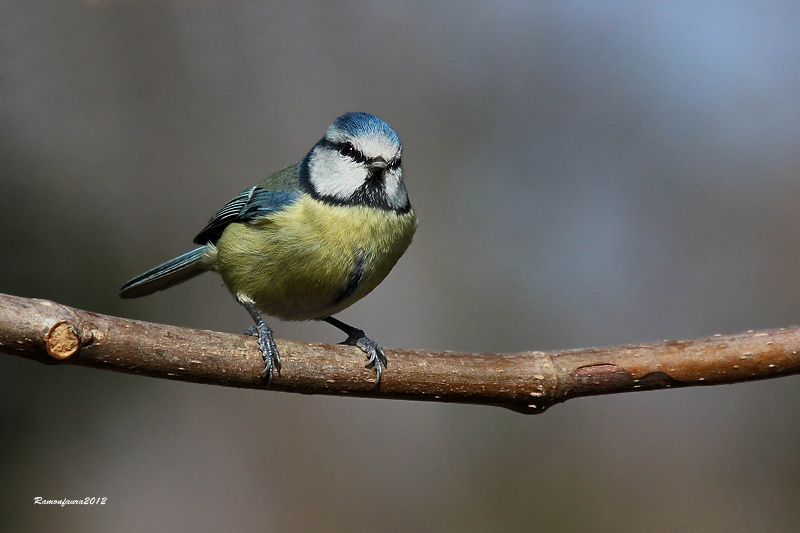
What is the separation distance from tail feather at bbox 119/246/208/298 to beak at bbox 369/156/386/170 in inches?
31.7

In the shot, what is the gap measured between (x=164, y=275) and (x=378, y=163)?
3.18 ft

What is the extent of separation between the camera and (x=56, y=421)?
131 inches

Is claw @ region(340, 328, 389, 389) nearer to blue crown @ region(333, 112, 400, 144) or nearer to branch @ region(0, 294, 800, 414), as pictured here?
branch @ region(0, 294, 800, 414)

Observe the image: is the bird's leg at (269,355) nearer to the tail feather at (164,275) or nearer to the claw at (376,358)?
the claw at (376,358)

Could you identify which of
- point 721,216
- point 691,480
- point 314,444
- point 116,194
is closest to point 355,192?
point 314,444

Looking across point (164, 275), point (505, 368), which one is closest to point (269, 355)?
point (505, 368)

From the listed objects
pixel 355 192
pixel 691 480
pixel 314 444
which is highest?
pixel 355 192

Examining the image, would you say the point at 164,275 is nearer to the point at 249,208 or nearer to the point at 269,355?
the point at 249,208

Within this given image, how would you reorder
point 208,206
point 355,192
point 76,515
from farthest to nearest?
1. point 208,206
2. point 76,515
3. point 355,192

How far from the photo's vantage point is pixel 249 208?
239 cm

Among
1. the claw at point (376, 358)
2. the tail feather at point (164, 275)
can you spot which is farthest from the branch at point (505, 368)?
the tail feather at point (164, 275)

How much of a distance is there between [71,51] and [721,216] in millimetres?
3789

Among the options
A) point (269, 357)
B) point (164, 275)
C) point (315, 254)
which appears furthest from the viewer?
point (164, 275)

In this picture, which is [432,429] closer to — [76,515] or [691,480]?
[691,480]
